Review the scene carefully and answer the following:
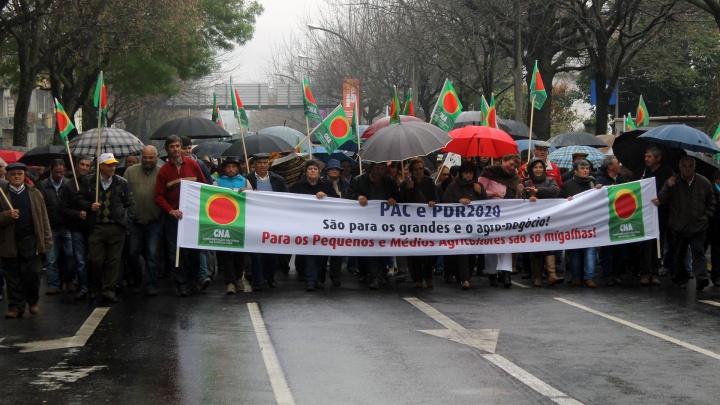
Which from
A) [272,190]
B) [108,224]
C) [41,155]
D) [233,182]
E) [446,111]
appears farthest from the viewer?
[41,155]

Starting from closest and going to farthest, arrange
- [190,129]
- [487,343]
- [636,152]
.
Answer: [487,343], [636,152], [190,129]

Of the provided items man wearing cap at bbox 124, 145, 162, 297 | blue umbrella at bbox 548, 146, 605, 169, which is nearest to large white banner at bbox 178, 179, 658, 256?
man wearing cap at bbox 124, 145, 162, 297

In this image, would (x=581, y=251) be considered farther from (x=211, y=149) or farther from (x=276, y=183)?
(x=211, y=149)

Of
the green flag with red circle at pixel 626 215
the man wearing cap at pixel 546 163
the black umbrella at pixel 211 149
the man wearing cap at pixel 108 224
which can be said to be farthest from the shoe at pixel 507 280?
→ the black umbrella at pixel 211 149

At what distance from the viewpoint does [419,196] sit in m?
14.2

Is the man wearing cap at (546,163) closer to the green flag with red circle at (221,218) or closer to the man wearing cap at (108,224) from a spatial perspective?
the green flag with red circle at (221,218)

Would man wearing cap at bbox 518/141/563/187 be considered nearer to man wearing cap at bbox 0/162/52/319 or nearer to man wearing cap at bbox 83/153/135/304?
man wearing cap at bbox 83/153/135/304

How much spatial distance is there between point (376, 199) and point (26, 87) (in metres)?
18.1

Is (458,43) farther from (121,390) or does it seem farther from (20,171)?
(121,390)

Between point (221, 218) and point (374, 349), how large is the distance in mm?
4636

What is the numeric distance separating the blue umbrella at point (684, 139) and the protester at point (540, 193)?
149cm

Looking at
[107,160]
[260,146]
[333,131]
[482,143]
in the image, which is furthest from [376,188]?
[260,146]

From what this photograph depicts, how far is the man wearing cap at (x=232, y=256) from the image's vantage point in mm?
13641

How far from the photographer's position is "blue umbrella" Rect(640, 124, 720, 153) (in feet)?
44.0
